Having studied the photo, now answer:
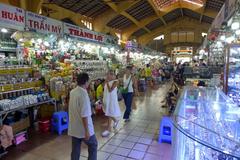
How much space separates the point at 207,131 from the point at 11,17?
423cm

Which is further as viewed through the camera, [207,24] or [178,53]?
[178,53]

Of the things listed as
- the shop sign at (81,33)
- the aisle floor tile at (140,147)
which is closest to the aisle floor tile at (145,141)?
the aisle floor tile at (140,147)

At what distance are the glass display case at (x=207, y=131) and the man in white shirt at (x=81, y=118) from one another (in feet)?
3.61

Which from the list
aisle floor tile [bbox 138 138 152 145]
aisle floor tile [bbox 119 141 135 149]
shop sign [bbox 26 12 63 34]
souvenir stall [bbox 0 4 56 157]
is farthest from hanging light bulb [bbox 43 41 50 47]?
aisle floor tile [bbox 138 138 152 145]

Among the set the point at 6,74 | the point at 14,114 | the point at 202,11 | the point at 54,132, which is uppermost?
the point at 202,11

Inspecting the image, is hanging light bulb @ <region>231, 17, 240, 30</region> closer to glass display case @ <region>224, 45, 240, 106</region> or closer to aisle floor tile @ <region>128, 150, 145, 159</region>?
glass display case @ <region>224, 45, 240, 106</region>

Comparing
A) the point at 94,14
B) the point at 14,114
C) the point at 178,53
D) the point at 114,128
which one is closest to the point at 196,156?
the point at 114,128

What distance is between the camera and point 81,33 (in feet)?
22.0

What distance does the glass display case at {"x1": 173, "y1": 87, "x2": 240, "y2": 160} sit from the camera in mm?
1728

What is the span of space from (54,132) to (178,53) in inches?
1085

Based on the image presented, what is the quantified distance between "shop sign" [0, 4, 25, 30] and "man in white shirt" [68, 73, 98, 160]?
249 cm

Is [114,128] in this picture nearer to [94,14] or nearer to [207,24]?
[94,14]

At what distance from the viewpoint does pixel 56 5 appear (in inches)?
433

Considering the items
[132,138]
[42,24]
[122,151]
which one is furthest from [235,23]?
[42,24]
